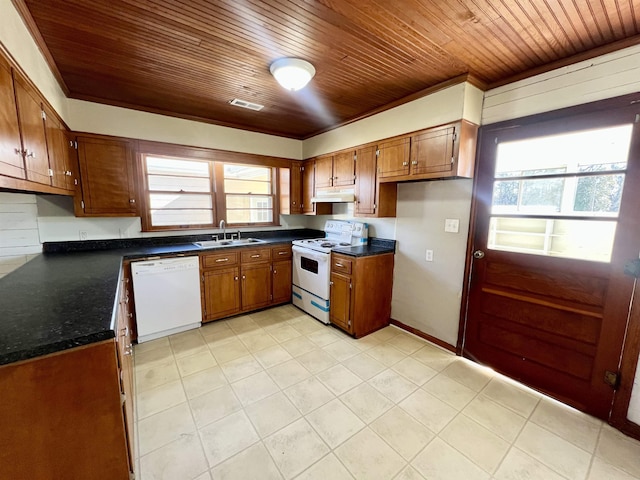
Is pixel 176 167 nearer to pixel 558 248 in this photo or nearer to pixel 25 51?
pixel 25 51

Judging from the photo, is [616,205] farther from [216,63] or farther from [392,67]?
[216,63]

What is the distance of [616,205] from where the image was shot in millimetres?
1744

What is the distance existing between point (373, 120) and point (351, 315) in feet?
7.19

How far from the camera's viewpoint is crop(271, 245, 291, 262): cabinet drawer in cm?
359

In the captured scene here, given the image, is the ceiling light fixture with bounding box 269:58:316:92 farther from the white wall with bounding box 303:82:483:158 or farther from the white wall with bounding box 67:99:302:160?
the white wall with bounding box 67:99:302:160

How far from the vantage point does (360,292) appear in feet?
9.39

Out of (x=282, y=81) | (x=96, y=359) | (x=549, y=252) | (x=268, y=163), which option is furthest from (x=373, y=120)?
(x=96, y=359)

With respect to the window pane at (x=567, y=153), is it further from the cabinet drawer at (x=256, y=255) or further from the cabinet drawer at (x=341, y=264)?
the cabinet drawer at (x=256, y=255)

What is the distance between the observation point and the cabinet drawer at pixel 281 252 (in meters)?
3.59

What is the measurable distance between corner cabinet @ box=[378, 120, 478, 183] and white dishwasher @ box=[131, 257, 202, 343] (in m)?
2.44

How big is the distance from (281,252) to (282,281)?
42 centimetres

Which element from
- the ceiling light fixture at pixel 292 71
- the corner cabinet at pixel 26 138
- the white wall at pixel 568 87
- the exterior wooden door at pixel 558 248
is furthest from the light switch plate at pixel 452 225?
the corner cabinet at pixel 26 138

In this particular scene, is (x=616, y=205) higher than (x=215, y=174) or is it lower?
lower

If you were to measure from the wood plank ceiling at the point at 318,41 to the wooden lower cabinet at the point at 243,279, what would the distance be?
1805 mm
